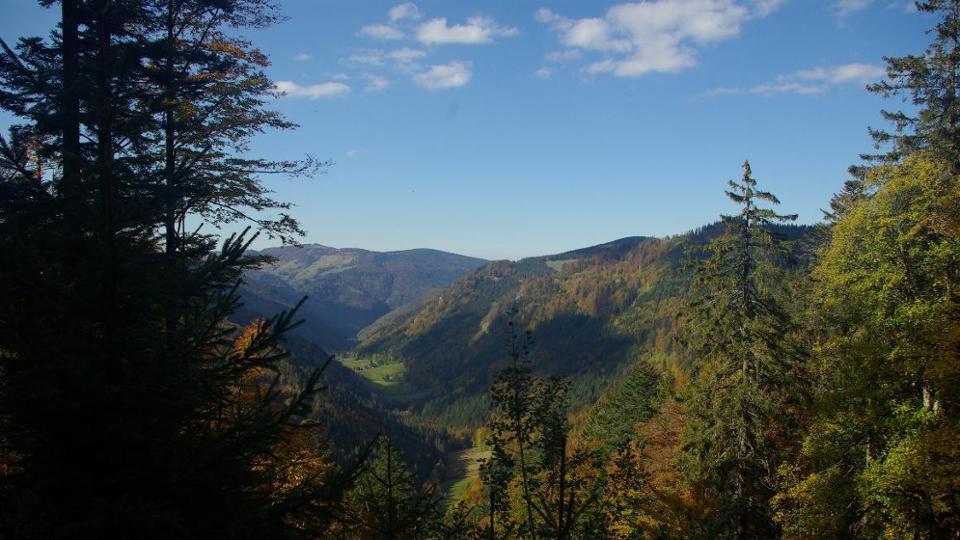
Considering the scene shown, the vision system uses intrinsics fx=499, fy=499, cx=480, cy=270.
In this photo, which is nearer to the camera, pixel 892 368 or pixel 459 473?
pixel 892 368

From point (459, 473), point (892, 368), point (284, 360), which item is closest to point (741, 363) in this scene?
point (892, 368)

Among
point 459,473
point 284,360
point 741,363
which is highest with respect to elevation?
point 284,360

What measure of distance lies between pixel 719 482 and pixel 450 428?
170 m

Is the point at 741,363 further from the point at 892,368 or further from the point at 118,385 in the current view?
the point at 118,385

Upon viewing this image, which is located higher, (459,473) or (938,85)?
(938,85)

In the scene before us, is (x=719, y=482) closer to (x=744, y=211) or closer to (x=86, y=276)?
(x=744, y=211)

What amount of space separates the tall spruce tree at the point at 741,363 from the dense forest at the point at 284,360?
0.09 meters

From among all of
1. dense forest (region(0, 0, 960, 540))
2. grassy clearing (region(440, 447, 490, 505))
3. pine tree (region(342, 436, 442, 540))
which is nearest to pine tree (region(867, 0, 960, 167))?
dense forest (region(0, 0, 960, 540))

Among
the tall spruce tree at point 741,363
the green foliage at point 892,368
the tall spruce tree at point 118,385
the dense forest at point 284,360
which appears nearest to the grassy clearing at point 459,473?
the tall spruce tree at point 741,363

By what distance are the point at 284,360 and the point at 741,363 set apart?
14855 millimetres

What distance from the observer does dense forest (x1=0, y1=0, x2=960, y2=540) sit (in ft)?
13.5

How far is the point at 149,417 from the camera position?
429 centimetres

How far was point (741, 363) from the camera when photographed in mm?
16969

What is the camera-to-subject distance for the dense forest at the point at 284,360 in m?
4.11
